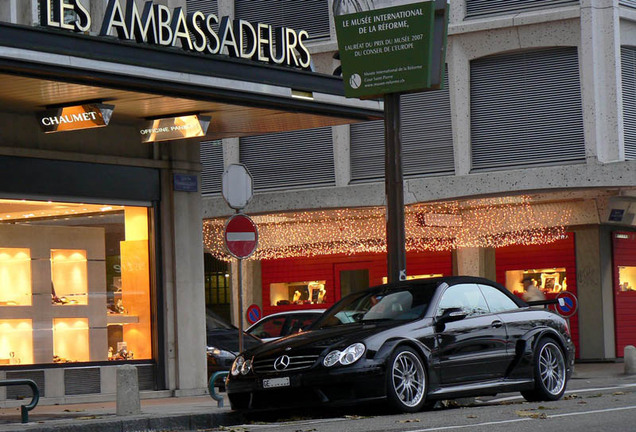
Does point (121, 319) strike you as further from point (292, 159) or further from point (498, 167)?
point (292, 159)

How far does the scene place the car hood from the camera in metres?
13.2

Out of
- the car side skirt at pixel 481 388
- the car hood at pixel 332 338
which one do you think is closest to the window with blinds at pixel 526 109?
the car side skirt at pixel 481 388

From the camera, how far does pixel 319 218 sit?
32.9 metres

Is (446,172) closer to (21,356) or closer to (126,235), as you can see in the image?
(126,235)

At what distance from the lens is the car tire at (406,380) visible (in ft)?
42.9

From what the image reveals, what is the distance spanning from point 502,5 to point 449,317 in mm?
16051

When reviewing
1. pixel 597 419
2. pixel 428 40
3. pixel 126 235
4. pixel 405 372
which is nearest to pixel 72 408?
pixel 126 235

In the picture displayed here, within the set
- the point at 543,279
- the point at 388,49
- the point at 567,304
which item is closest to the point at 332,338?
the point at 388,49

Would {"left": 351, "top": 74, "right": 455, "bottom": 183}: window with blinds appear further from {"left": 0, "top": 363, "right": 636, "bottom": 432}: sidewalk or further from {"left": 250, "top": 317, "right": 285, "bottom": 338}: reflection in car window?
{"left": 0, "top": 363, "right": 636, "bottom": 432}: sidewalk

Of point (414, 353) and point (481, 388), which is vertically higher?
point (414, 353)

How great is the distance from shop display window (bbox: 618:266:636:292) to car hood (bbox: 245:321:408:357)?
57.9ft

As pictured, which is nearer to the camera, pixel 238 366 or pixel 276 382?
pixel 276 382

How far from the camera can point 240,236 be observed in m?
16.6

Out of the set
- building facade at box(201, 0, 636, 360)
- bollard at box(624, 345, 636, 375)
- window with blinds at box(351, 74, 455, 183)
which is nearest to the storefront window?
bollard at box(624, 345, 636, 375)
